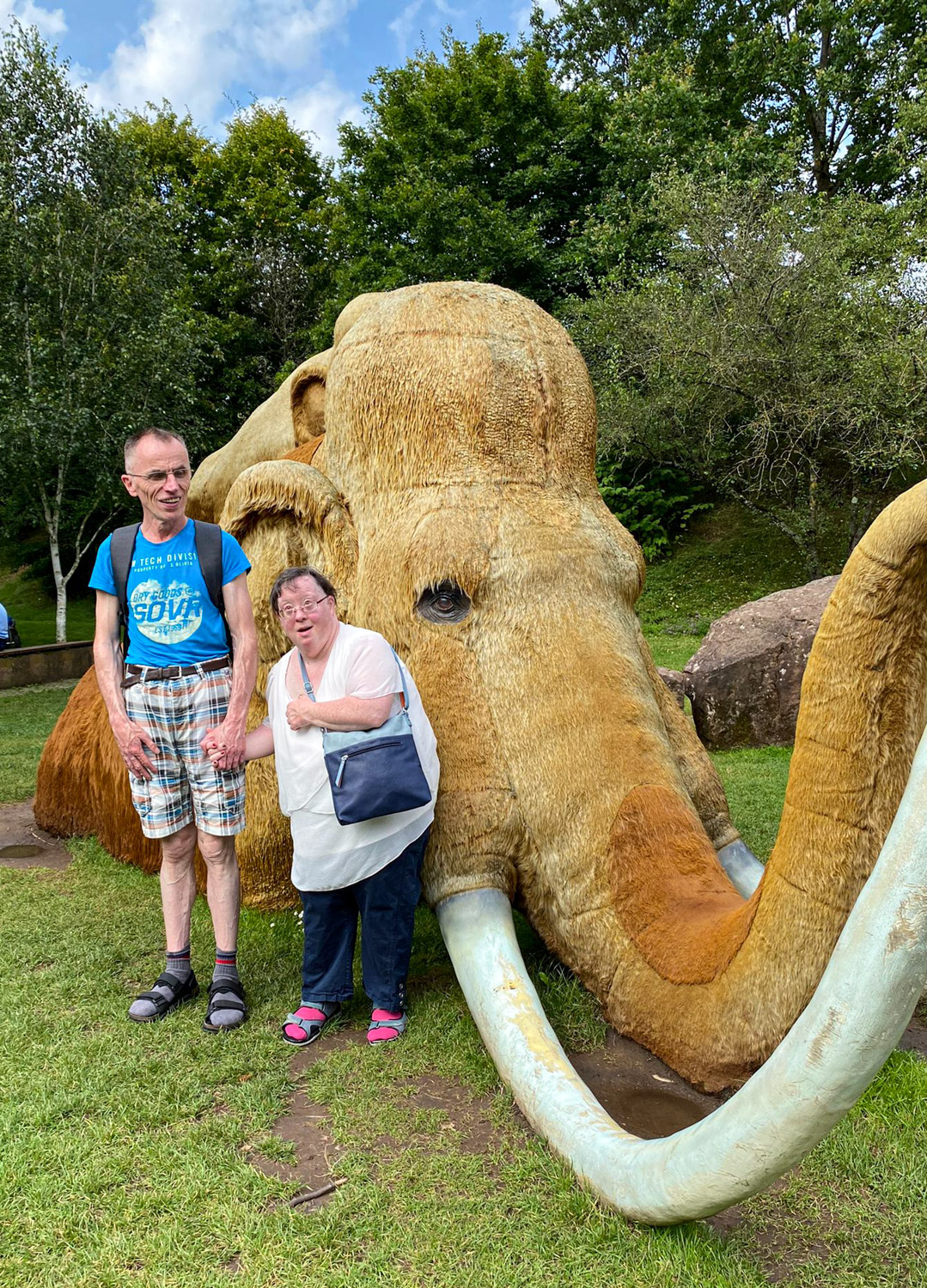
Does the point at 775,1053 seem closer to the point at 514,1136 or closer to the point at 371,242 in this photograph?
the point at 514,1136

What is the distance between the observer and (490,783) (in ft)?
10.7

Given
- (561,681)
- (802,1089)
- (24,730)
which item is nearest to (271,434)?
(561,681)

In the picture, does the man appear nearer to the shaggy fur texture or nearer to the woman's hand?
the woman's hand

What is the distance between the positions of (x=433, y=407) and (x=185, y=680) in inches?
59.2

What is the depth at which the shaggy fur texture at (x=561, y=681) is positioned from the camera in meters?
2.10

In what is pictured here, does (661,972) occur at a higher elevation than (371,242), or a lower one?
lower

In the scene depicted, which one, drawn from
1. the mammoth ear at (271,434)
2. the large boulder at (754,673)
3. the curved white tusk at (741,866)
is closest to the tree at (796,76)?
the large boulder at (754,673)

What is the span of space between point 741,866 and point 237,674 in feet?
6.77

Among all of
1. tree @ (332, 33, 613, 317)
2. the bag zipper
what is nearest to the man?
the bag zipper

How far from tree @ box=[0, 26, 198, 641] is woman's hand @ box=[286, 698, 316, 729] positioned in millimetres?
14555

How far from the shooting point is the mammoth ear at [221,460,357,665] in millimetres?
4098

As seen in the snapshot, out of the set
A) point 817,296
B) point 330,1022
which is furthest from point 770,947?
point 817,296

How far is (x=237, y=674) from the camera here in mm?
3578

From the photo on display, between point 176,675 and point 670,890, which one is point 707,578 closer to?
point 176,675
